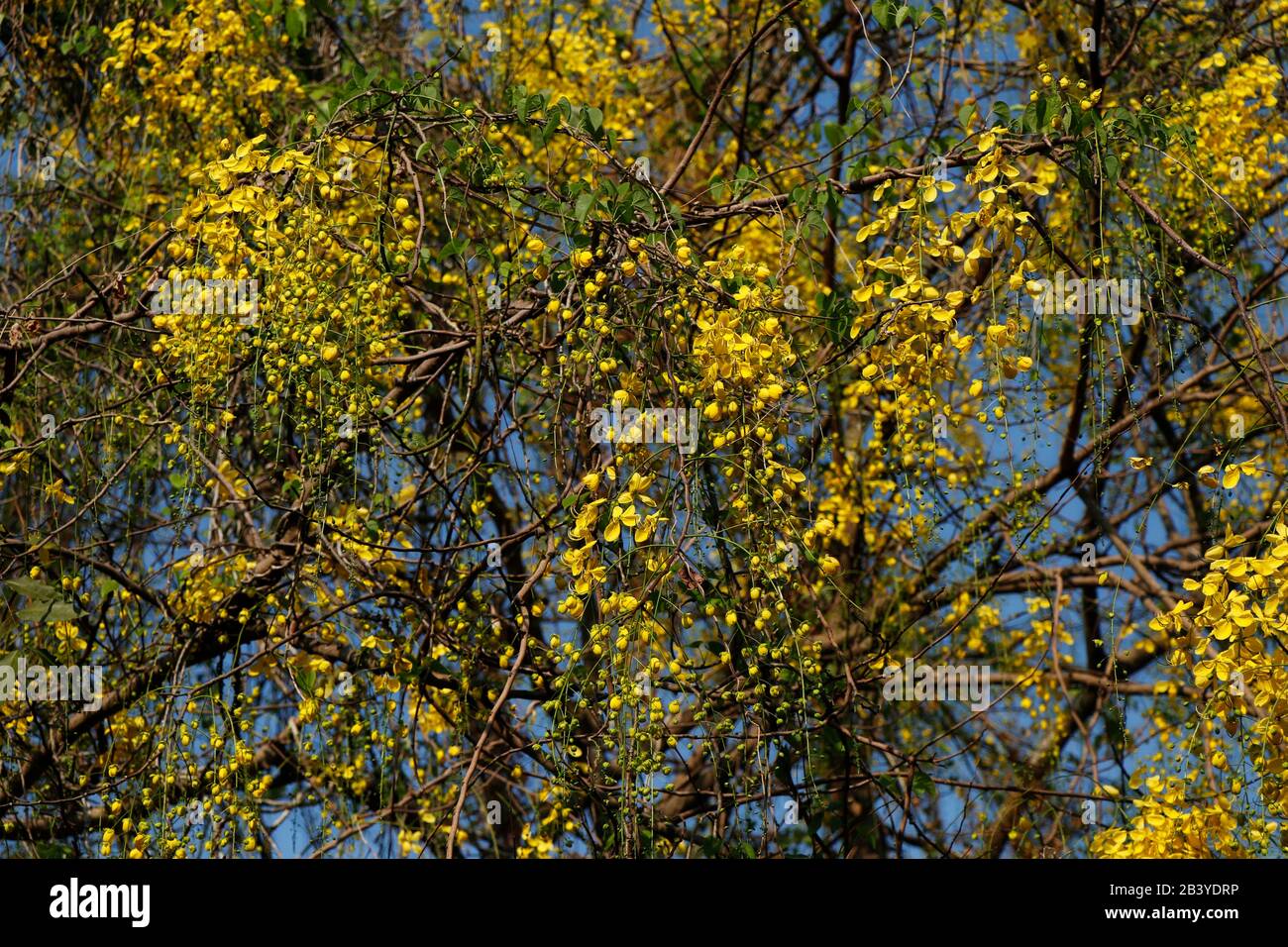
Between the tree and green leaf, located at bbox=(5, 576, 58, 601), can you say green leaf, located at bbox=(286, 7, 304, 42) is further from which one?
green leaf, located at bbox=(5, 576, 58, 601)

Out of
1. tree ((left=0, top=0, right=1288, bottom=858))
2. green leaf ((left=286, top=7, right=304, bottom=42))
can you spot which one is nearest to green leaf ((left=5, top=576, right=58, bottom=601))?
tree ((left=0, top=0, right=1288, bottom=858))

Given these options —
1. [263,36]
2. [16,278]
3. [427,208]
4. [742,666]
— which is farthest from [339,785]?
[263,36]

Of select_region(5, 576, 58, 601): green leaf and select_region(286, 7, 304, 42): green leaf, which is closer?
select_region(5, 576, 58, 601): green leaf

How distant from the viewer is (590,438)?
2475mm

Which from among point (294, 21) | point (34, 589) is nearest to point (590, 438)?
point (34, 589)

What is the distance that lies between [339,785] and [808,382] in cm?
127

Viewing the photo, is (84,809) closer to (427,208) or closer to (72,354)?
(72,354)

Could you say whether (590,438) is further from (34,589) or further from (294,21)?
(294,21)

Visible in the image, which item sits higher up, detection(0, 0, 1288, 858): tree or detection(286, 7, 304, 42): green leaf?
detection(286, 7, 304, 42): green leaf

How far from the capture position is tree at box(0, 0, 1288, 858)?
230 centimetres

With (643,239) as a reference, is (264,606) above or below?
below

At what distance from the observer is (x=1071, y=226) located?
11.0ft

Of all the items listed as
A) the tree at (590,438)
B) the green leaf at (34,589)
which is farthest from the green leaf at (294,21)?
the green leaf at (34,589)

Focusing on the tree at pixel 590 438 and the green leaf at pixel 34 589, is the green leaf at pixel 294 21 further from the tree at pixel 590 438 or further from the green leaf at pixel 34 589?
the green leaf at pixel 34 589
